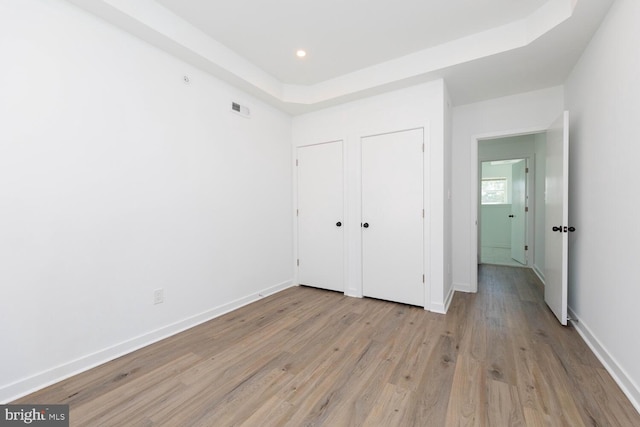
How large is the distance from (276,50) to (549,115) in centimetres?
326

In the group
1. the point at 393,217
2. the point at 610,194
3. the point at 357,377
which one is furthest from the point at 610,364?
the point at 393,217

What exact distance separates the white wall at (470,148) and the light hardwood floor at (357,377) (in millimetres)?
970

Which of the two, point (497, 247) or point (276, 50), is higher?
point (276, 50)

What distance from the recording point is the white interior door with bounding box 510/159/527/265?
5.02 meters

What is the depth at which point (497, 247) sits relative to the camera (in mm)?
6395

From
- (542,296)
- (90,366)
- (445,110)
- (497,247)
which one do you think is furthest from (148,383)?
(497,247)

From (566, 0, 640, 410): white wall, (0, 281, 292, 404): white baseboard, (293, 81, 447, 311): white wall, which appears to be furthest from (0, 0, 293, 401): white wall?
(566, 0, 640, 410): white wall

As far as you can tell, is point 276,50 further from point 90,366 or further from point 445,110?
point 90,366

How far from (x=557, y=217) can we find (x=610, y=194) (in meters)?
0.87

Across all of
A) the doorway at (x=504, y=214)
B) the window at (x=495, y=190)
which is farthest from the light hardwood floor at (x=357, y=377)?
the window at (x=495, y=190)

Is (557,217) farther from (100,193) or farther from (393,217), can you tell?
(100,193)

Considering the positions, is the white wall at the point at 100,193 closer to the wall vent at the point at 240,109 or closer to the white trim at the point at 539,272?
the wall vent at the point at 240,109

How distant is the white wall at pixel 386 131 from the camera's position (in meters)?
2.88

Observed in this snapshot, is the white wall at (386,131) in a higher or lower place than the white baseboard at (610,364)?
higher
